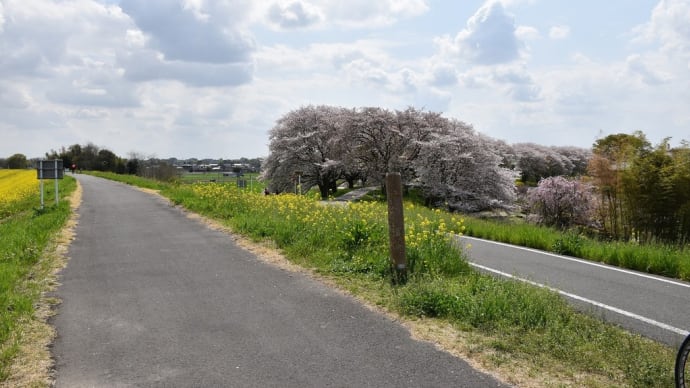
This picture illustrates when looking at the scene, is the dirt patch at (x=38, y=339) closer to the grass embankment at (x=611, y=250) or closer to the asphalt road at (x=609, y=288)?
the asphalt road at (x=609, y=288)

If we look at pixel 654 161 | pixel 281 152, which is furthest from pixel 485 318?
pixel 281 152

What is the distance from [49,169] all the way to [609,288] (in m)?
20.7

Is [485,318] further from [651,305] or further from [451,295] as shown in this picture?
[651,305]

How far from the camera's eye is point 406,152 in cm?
3556

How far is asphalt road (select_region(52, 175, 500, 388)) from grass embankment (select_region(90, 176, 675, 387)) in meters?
0.42

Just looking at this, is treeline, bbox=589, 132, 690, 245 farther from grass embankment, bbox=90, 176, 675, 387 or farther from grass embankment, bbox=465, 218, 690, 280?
grass embankment, bbox=90, 176, 675, 387

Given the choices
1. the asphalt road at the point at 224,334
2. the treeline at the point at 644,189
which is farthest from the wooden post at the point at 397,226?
the treeline at the point at 644,189

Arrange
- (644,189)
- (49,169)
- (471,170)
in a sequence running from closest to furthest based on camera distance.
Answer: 1. (644,189)
2. (49,169)
3. (471,170)

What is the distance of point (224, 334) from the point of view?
5586 millimetres

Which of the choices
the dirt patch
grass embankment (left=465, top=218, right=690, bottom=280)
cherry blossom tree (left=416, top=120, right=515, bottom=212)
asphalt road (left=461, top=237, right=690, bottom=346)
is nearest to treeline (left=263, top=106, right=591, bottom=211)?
cherry blossom tree (left=416, top=120, right=515, bottom=212)

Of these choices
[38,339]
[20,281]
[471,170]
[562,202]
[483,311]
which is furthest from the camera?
[471,170]

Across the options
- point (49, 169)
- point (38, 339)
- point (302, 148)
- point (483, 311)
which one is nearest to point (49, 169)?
point (49, 169)

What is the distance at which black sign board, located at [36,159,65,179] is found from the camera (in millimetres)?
20844

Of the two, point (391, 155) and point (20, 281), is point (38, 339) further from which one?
point (391, 155)
